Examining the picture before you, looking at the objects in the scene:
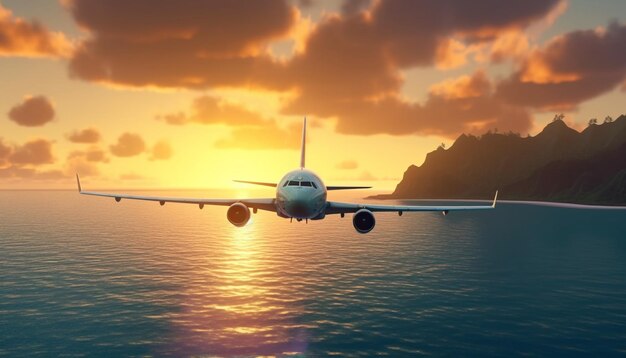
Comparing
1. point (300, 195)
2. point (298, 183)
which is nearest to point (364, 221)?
point (300, 195)

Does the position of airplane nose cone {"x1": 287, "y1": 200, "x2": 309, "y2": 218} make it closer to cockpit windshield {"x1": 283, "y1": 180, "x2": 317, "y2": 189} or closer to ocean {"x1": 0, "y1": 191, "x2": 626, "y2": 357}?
cockpit windshield {"x1": 283, "y1": 180, "x2": 317, "y2": 189}

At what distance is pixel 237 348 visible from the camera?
24.4m

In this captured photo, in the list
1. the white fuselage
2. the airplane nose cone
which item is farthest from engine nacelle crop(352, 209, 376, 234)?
the airplane nose cone

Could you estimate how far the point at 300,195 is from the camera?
33.8 m

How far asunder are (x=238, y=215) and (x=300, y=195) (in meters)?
6.83

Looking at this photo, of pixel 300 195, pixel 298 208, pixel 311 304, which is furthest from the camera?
pixel 311 304

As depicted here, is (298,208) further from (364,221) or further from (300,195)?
(364,221)

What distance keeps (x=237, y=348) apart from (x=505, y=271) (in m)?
38.7

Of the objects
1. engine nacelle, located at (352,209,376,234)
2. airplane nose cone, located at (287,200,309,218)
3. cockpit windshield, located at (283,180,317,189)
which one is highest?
cockpit windshield, located at (283,180,317,189)

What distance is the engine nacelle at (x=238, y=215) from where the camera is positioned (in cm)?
3712

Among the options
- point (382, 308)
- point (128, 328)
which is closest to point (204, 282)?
point (128, 328)

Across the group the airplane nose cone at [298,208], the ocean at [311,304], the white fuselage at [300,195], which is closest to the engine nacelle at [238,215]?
the white fuselage at [300,195]

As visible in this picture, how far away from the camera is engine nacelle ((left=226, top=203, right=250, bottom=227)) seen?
122ft

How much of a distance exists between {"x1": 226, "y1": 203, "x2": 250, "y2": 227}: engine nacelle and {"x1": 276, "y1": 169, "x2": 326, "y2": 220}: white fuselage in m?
3.26
